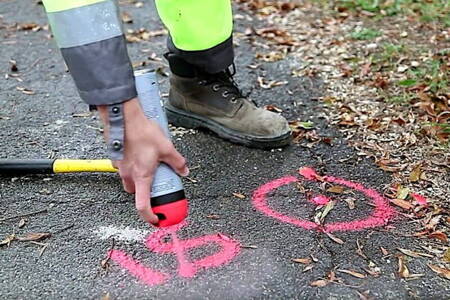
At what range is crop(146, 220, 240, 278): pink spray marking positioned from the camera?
1.84 meters

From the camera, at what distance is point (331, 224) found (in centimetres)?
203

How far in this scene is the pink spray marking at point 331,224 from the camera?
6.64ft

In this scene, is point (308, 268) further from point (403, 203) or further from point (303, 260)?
point (403, 203)

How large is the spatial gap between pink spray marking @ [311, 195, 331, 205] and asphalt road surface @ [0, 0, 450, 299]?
2 cm

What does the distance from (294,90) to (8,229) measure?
1.51 meters

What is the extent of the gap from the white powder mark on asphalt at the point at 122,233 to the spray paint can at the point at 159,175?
0.45m

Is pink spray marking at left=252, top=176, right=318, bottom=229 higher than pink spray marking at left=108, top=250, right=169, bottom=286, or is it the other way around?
pink spray marking at left=108, top=250, right=169, bottom=286

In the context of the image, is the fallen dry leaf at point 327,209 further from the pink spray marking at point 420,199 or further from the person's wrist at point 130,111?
the person's wrist at point 130,111

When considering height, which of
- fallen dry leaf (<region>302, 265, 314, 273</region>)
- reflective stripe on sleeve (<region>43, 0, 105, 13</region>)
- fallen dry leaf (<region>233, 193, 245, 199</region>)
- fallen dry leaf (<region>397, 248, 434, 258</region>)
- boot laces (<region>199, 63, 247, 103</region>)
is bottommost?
fallen dry leaf (<region>233, 193, 245, 199</region>)

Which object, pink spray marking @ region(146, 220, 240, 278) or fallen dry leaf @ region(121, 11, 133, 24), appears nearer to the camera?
pink spray marking @ region(146, 220, 240, 278)

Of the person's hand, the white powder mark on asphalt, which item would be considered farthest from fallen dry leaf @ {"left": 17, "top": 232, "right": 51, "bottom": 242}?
the person's hand

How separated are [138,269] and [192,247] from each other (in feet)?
0.59

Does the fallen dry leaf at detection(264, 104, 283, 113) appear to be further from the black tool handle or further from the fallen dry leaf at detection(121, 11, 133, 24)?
the fallen dry leaf at detection(121, 11, 133, 24)

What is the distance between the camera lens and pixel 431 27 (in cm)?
373
